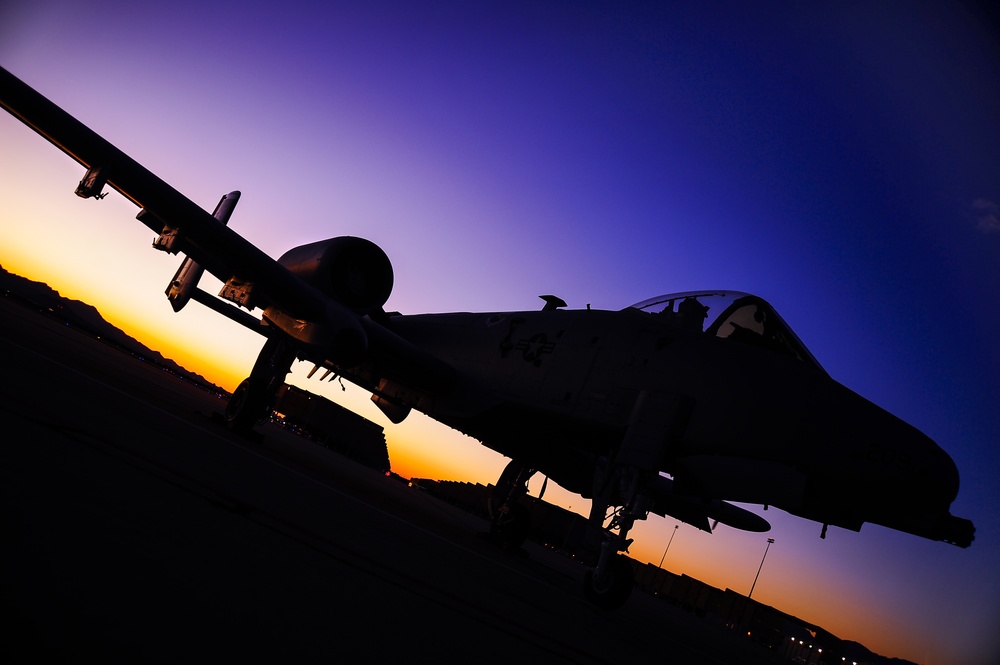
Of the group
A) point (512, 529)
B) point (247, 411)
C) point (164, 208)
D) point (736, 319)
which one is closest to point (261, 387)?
point (247, 411)

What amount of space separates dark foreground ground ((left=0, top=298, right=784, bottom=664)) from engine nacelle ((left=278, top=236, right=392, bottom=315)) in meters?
4.30

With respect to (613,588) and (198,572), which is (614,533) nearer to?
(613,588)

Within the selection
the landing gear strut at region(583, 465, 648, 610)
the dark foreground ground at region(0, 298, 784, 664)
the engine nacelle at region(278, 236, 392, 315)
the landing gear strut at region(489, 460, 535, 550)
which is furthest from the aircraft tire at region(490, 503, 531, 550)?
the dark foreground ground at region(0, 298, 784, 664)

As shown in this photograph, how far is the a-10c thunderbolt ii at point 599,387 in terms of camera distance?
17.0 feet

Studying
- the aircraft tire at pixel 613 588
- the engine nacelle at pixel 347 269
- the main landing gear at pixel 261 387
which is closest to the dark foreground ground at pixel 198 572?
the aircraft tire at pixel 613 588

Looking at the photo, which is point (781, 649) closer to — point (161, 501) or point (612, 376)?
point (612, 376)

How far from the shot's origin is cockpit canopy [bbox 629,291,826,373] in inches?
247

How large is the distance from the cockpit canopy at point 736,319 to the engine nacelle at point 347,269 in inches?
167

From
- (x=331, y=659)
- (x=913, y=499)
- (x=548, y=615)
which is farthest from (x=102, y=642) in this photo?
(x=913, y=499)

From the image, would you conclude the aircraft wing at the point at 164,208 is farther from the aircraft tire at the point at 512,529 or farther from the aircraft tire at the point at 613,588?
the aircraft tire at the point at 512,529

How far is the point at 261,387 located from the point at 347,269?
2.24 meters

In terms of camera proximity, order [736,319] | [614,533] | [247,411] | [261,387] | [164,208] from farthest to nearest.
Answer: [261,387], [247,411], [736,319], [164,208], [614,533]

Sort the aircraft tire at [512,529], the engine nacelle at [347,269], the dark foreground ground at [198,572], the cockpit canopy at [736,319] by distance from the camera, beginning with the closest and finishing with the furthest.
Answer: the dark foreground ground at [198,572] → the cockpit canopy at [736,319] → the engine nacelle at [347,269] → the aircraft tire at [512,529]

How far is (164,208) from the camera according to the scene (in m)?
6.16
